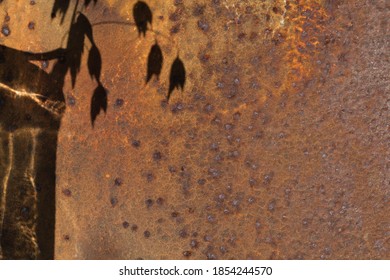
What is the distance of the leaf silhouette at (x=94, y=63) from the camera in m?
2.09

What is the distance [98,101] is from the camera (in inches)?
83.0

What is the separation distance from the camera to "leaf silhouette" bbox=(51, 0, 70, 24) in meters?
2.14

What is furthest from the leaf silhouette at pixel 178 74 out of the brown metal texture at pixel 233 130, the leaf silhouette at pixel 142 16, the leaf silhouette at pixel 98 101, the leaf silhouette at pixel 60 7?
the leaf silhouette at pixel 60 7

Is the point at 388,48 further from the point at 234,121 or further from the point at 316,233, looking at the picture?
the point at 316,233

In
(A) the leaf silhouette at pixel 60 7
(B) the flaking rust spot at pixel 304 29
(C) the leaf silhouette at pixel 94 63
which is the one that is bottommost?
(C) the leaf silhouette at pixel 94 63

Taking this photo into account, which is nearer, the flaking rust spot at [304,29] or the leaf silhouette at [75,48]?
the flaking rust spot at [304,29]

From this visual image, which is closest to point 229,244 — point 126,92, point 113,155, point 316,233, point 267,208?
point 267,208

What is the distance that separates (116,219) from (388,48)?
1.38 metres

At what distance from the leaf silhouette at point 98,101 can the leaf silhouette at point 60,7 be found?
1.19 feet

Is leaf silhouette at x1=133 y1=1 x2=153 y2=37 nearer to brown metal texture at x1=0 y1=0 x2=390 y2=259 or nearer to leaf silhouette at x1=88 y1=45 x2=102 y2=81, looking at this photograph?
brown metal texture at x1=0 y1=0 x2=390 y2=259

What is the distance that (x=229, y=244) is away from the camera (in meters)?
2.10

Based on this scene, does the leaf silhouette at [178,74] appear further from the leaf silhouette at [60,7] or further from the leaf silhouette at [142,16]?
the leaf silhouette at [60,7]

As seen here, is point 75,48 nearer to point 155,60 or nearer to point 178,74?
point 155,60

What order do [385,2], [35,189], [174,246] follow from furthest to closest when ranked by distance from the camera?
[35,189]
[174,246]
[385,2]
